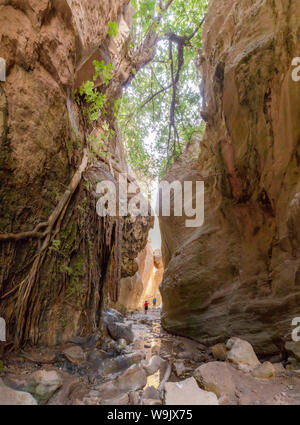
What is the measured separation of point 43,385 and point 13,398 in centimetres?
43

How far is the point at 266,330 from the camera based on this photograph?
169 inches

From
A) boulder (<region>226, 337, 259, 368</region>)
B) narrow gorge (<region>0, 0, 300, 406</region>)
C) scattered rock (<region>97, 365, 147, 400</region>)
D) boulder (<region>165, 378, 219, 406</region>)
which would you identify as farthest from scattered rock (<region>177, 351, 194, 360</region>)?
boulder (<region>165, 378, 219, 406</region>)

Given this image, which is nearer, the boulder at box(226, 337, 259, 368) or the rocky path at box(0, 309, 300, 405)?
the rocky path at box(0, 309, 300, 405)

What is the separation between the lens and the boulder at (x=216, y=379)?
264cm

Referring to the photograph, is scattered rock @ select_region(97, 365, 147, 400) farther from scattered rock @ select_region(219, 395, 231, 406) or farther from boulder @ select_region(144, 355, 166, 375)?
scattered rock @ select_region(219, 395, 231, 406)

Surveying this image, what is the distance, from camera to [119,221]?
246 inches

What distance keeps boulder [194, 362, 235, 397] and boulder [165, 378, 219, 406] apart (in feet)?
0.46

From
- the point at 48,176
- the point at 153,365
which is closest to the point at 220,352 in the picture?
the point at 153,365

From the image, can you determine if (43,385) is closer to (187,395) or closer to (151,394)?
(151,394)

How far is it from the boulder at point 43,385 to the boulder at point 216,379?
5.22 feet

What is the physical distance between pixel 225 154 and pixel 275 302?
3323mm

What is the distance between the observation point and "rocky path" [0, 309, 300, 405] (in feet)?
8.23

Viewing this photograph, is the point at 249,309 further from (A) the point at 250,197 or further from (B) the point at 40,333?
(B) the point at 40,333

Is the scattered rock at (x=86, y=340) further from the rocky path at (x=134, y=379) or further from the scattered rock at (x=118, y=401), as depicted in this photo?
the scattered rock at (x=118, y=401)
